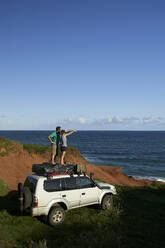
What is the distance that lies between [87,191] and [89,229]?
1.81 m

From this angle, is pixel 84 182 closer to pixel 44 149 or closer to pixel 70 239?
pixel 70 239

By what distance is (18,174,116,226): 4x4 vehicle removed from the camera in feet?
28.0

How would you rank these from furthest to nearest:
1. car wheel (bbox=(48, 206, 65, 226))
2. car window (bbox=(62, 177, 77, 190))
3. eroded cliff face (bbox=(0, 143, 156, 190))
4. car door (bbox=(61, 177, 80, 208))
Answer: eroded cliff face (bbox=(0, 143, 156, 190)) < car window (bbox=(62, 177, 77, 190)) < car door (bbox=(61, 177, 80, 208)) < car wheel (bbox=(48, 206, 65, 226))

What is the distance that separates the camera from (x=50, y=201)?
8781 millimetres

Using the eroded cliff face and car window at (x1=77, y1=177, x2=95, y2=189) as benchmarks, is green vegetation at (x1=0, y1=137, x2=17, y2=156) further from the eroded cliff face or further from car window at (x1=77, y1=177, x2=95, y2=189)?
car window at (x1=77, y1=177, x2=95, y2=189)

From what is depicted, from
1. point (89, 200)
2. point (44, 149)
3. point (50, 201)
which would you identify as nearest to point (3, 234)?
point (50, 201)

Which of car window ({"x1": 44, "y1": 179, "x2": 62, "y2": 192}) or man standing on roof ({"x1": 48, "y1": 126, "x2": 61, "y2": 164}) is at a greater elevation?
man standing on roof ({"x1": 48, "y1": 126, "x2": 61, "y2": 164})

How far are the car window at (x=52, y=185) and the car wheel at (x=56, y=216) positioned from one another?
76 cm

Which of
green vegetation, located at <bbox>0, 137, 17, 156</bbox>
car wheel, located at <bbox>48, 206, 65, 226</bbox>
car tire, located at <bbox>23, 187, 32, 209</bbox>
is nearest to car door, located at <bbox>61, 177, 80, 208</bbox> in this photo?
car wheel, located at <bbox>48, 206, 65, 226</bbox>

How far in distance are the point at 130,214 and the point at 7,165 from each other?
1290cm

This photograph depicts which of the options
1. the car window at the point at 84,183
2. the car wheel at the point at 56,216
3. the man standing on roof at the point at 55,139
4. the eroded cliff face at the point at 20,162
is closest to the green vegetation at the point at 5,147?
the eroded cliff face at the point at 20,162

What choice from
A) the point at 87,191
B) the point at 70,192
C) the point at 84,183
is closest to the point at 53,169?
the point at 70,192

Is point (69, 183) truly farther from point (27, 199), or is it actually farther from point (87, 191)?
point (27, 199)

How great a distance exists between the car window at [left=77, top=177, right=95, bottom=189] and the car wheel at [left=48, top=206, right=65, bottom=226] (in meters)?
1.47
